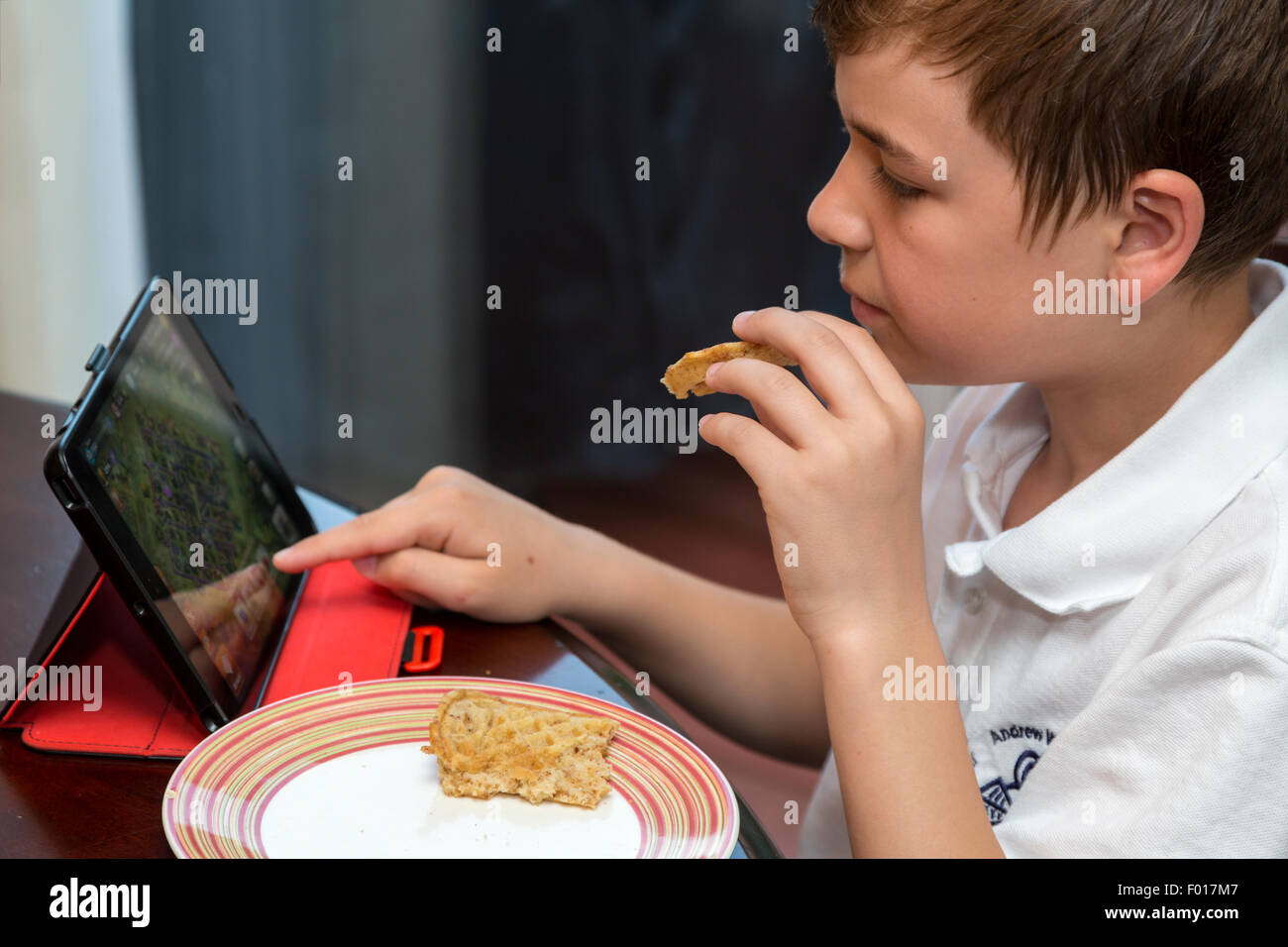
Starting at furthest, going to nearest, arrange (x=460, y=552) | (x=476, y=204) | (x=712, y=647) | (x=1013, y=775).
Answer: (x=476, y=204) < (x=712, y=647) < (x=460, y=552) < (x=1013, y=775)

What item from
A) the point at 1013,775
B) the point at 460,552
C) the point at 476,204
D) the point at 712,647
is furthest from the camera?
the point at 476,204

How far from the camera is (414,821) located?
2.36ft

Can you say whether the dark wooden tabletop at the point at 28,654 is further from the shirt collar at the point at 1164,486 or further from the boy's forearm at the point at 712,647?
the shirt collar at the point at 1164,486

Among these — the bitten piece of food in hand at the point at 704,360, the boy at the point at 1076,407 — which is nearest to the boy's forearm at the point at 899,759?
the boy at the point at 1076,407

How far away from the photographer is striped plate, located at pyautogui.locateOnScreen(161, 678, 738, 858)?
0.69 metres

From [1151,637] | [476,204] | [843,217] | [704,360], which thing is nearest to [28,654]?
[704,360]

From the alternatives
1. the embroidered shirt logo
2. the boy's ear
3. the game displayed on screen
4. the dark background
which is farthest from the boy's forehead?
the dark background

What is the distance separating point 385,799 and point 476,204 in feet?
7.70

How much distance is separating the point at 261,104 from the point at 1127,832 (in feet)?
8.12

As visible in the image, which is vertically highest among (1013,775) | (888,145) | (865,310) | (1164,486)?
(888,145)

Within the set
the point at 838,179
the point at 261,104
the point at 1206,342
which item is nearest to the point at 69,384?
the point at 261,104

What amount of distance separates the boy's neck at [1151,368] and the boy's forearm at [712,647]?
327mm

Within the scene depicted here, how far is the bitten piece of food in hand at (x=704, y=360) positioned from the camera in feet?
3.07

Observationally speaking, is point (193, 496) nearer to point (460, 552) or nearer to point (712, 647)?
point (460, 552)
